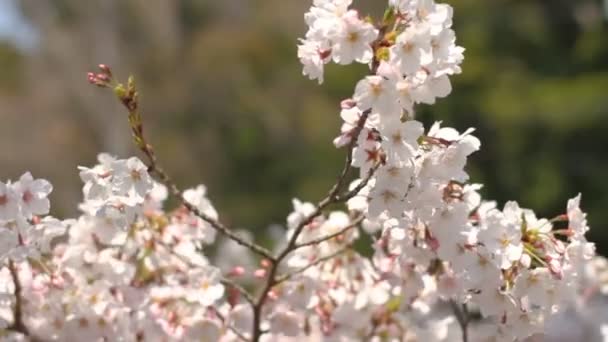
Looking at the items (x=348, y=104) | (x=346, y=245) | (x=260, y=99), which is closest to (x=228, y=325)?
(x=346, y=245)

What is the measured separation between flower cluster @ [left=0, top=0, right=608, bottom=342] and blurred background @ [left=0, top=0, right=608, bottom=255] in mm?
5712

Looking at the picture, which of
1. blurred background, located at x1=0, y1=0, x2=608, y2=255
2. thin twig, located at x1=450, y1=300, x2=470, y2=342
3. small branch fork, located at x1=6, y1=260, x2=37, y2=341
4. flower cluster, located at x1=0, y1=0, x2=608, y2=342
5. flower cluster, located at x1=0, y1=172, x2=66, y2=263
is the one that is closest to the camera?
flower cluster, located at x1=0, y1=0, x2=608, y2=342

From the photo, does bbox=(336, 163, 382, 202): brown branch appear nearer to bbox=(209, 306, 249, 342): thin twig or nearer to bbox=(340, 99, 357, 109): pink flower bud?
bbox=(340, 99, 357, 109): pink flower bud

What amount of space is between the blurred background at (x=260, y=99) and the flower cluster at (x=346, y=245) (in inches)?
225

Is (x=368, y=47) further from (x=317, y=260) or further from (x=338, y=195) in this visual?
(x=317, y=260)

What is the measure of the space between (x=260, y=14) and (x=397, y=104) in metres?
10.6

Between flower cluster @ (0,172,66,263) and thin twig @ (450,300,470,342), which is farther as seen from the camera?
thin twig @ (450,300,470,342)

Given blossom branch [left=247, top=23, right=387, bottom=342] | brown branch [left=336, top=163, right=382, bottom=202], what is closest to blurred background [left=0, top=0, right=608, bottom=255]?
blossom branch [left=247, top=23, right=387, bottom=342]

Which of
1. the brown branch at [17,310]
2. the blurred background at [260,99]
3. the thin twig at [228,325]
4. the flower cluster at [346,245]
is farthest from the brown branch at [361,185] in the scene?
the blurred background at [260,99]

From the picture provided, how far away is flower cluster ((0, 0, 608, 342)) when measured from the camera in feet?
3.48

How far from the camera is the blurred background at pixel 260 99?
25.5 feet

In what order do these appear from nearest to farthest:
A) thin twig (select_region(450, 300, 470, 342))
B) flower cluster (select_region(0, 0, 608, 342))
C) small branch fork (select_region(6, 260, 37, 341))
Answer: flower cluster (select_region(0, 0, 608, 342)) < small branch fork (select_region(6, 260, 37, 341)) < thin twig (select_region(450, 300, 470, 342))

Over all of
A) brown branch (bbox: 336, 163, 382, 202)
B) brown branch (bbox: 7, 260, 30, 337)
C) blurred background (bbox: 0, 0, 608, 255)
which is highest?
blurred background (bbox: 0, 0, 608, 255)

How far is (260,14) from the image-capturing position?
37.7 ft
